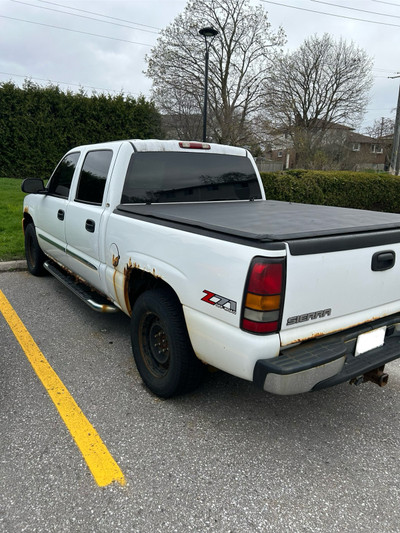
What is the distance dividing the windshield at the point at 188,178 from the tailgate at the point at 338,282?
1801 mm

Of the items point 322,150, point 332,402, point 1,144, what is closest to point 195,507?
point 332,402

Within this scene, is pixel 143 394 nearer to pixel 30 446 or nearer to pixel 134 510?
pixel 30 446

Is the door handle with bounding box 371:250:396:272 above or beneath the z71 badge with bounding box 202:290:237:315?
above

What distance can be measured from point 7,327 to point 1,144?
1491 cm

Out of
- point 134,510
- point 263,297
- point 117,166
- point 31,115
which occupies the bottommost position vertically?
point 134,510

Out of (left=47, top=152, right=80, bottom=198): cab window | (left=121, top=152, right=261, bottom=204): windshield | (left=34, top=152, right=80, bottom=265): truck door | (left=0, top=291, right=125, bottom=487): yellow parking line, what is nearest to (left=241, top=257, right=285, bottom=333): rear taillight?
(left=0, top=291, right=125, bottom=487): yellow parking line

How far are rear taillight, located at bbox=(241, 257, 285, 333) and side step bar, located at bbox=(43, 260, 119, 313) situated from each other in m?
1.82

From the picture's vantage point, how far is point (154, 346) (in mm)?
2914

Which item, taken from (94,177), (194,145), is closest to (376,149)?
(194,145)

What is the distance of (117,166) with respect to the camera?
3.34 m

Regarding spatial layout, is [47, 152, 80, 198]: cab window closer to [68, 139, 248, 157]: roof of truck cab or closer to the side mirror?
the side mirror

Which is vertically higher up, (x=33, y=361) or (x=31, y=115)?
(x=31, y=115)

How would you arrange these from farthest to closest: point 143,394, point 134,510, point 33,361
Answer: point 33,361 → point 143,394 → point 134,510

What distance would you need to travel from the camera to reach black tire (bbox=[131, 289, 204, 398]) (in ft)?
8.34
